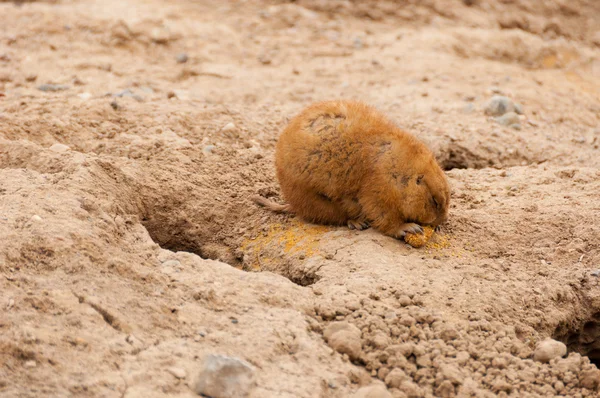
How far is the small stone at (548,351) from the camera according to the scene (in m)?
3.80

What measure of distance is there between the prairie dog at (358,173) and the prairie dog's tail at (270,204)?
21 centimetres

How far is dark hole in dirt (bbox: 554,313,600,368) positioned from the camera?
4.41m

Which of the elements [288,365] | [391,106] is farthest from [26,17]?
[288,365]

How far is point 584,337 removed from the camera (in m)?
4.56

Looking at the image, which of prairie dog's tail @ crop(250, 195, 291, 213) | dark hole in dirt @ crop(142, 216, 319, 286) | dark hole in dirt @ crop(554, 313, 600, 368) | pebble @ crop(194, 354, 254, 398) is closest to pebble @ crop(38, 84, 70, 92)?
dark hole in dirt @ crop(142, 216, 319, 286)

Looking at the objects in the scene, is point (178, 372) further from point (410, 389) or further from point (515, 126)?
point (515, 126)

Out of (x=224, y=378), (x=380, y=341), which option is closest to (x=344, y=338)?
(x=380, y=341)

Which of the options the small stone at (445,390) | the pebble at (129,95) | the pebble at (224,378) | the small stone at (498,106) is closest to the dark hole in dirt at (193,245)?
the pebble at (224,378)

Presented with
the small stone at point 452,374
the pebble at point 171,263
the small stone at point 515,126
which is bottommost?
the small stone at point 452,374

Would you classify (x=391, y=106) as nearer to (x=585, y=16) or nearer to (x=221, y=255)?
(x=221, y=255)

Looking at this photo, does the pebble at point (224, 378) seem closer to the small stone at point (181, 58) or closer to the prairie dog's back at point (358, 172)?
the prairie dog's back at point (358, 172)

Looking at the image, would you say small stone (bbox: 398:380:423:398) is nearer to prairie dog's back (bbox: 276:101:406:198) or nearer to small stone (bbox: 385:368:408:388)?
small stone (bbox: 385:368:408:388)

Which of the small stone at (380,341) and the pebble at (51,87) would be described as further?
the pebble at (51,87)

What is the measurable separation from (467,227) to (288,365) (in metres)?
2.00
